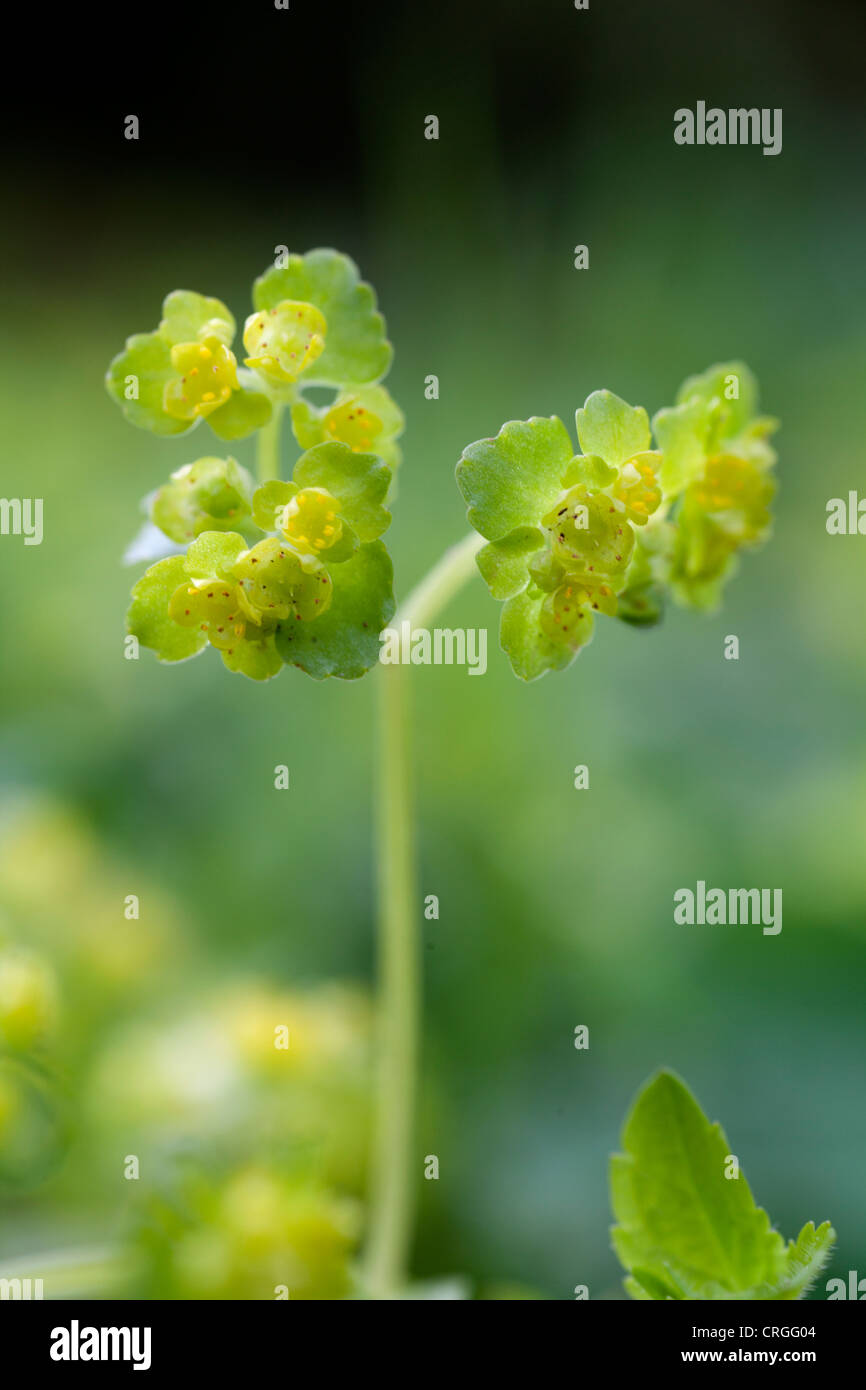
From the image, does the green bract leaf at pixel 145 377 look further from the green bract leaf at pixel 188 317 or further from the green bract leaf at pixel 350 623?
the green bract leaf at pixel 350 623

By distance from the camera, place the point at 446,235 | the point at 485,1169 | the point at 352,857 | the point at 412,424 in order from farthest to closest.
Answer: the point at 446,235
the point at 412,424
the point at 352,857
the point at 485,1169

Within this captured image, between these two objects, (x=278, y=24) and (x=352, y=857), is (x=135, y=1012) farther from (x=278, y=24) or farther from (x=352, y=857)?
(x=278, y=24)

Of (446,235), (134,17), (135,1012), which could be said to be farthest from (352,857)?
(134,17)

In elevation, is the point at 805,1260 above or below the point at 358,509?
below

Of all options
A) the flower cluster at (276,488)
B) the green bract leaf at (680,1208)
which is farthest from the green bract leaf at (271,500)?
the green bract leaf at (680,1208)

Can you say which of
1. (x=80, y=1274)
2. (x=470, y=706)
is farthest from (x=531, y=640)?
(x=470, y=706)

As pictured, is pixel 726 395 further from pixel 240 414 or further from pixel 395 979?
pixel 395 979

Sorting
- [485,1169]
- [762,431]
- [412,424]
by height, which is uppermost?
[412,424]

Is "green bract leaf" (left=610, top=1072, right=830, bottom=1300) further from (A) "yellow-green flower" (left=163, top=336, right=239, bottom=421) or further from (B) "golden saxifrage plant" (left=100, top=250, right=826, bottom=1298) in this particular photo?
(A) "yellow-green flower" (left=163, top=336, right=239, bottom=421)
